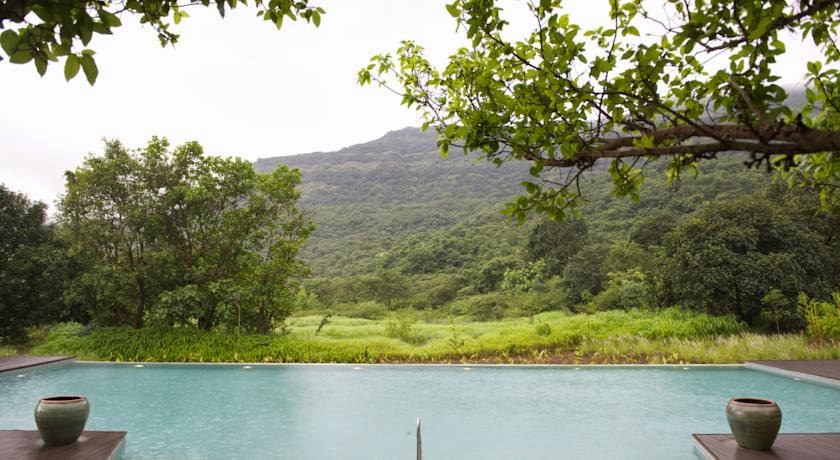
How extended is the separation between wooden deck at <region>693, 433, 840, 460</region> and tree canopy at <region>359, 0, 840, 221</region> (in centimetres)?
256

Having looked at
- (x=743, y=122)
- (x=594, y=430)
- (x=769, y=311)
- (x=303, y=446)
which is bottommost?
(x=769, y=311)

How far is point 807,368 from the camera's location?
830cm

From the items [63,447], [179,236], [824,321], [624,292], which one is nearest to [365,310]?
[624,292]

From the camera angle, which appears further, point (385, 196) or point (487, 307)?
point (385, 196)

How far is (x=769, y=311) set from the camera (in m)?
11.5

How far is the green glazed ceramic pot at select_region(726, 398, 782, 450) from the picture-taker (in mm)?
4031

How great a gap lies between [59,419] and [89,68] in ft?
13.6

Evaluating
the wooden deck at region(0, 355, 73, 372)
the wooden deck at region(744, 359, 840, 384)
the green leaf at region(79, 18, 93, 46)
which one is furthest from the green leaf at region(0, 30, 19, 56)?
the wooden deck at region(0, 355, 73, 372)

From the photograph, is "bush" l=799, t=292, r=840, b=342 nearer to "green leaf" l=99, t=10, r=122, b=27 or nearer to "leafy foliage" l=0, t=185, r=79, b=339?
"green leaf" l=99, t=10, r=122, b=27

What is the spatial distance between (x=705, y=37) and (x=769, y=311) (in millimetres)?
11916

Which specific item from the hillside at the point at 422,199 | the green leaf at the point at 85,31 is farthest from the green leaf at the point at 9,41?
the hillside at the point at 422,199

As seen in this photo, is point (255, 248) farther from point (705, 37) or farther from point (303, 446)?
point (705, 37)

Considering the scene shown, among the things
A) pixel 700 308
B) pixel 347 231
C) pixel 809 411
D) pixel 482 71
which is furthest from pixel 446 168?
pixel 482 71

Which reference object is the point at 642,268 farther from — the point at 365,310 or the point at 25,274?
the point at 25,274
